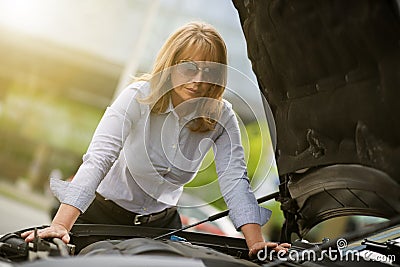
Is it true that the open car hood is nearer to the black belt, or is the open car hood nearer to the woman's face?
the woman's face

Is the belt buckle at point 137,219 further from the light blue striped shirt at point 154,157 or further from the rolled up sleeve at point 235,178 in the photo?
the rolled up sleeve at point 235,178

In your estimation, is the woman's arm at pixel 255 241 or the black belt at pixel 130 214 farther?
the black belt at pixel 130 214

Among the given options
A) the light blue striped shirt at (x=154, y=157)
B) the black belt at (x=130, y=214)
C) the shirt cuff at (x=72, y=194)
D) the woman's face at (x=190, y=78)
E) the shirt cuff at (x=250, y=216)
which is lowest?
the shirt cuff at (x=72, y=194)

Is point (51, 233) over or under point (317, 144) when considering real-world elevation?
under

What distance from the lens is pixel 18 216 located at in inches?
316

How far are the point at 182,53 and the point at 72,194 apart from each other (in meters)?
0.54

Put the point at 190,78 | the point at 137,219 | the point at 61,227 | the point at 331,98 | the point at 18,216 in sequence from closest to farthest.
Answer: the point at 331,98
the point at 61,227
the point at 190,78
the point at 137,219
the point at 18,216

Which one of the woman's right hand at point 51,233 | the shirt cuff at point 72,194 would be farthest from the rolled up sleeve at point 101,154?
the woman's right hand at point 51,233

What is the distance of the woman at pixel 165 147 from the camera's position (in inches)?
90.7

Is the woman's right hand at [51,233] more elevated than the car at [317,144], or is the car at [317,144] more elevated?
the car at [317,144]

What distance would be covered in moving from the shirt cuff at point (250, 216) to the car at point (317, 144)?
0.10 metres

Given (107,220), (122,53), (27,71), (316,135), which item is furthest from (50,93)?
(316,135)

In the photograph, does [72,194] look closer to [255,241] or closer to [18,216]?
[255,241]

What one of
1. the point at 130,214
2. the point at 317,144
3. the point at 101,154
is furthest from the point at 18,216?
the point at 317,144
